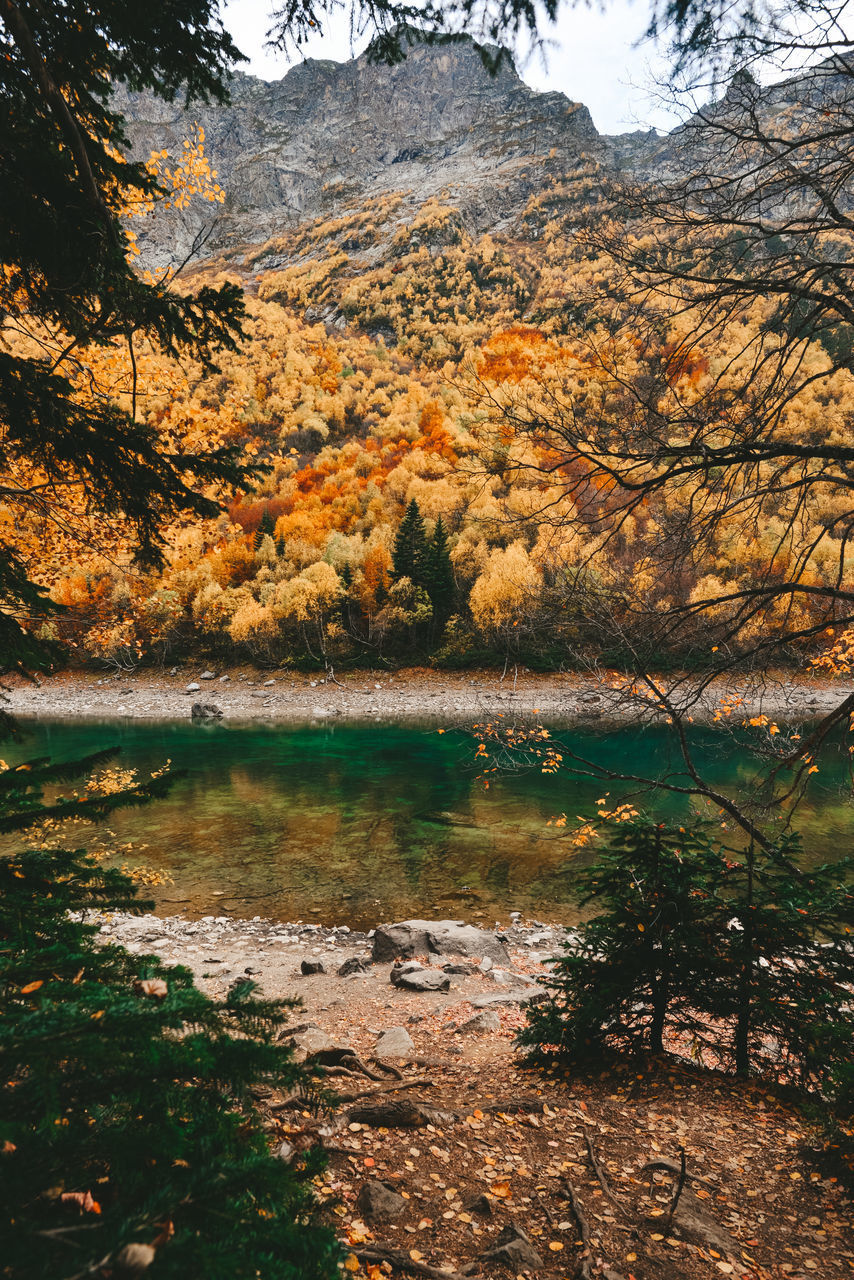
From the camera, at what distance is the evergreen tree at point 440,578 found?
138ft

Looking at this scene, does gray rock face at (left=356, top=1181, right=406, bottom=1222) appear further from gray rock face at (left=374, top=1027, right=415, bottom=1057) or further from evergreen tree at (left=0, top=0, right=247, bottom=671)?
evergreen tree at (left=0, top=0, right=247, bottom=671)

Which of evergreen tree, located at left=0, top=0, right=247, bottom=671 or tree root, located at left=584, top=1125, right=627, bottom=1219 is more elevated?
evergreen tree, located at left=0, top=0, right=247, bottom=671

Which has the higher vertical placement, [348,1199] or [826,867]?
[826,867]

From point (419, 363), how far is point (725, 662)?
97.4 metres

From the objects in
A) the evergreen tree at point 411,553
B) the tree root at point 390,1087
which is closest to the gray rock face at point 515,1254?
the tree root at point 390,1087

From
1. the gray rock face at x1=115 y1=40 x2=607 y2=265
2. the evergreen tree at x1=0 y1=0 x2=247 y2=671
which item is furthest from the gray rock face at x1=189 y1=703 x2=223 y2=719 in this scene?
the gray rock face at x1=115 y1=40 x2=607 y2=265

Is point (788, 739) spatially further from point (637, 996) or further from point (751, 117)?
point (751, 117)

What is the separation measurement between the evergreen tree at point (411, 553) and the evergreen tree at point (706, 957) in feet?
125

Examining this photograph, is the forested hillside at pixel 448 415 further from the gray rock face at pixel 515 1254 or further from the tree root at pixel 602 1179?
the gray rock face at pixel 515 1254

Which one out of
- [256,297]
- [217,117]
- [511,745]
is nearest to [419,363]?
[256,297]

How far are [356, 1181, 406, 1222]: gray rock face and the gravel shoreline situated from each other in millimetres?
24992

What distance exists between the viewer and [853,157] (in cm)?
298

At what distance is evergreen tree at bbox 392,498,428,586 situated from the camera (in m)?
42.1

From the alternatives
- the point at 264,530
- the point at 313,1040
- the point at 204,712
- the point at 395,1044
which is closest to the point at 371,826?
the point at 395,1044
